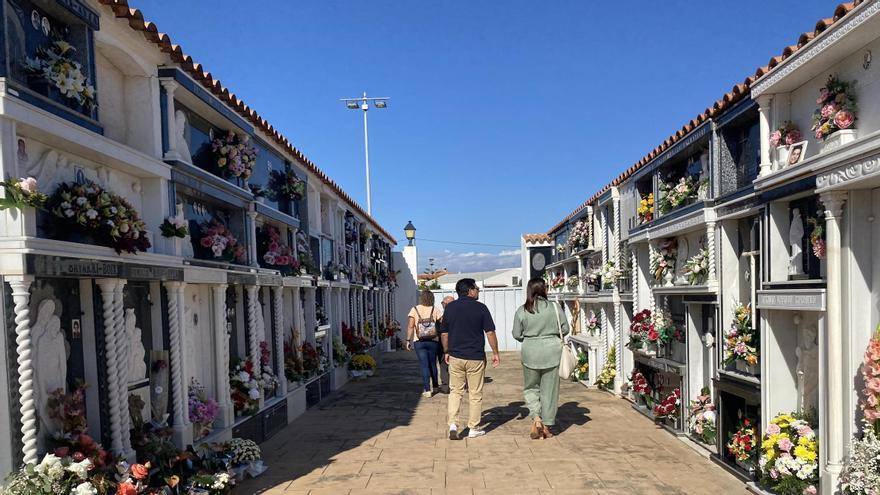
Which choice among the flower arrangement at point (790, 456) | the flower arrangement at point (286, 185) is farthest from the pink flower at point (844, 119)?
the flower arrangement at point (286, 185)

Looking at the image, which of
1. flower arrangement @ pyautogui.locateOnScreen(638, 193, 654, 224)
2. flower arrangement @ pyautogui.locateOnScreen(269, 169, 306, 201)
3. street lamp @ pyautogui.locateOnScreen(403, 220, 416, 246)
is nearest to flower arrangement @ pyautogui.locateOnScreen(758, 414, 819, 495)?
flower arrangement @ pyautogui.locateOnScreen(638, 193, 654, 224)

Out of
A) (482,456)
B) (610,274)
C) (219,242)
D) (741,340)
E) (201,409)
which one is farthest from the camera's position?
(610,274)

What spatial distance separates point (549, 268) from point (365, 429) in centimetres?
1047

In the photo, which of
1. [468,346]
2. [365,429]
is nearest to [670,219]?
[468,346]

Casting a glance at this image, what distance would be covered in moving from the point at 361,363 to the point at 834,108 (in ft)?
33.6

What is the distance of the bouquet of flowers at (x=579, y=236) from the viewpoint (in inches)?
505

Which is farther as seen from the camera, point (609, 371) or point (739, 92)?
point (609, 371)

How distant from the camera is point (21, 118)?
3.60 m

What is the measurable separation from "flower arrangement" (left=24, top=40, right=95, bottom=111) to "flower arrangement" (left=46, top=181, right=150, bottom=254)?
0.58m

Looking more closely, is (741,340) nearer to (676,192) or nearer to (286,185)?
(676,192)

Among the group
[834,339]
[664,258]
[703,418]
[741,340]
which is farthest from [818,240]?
[664,258]

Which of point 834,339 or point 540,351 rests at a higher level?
point 834,339

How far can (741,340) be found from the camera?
18.6 ft

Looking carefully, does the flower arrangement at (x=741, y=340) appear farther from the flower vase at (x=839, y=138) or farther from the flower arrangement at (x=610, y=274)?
the flower arrangement at (x=610, y=274)
